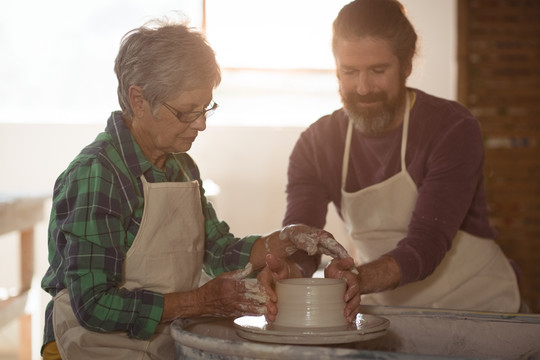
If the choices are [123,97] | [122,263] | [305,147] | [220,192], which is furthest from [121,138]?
[220,192]

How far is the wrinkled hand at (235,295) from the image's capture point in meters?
1.37

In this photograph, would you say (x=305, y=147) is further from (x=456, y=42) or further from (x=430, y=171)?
(x=456, y=42)

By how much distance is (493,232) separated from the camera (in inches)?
77.9

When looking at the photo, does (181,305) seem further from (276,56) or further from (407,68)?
(276,56)

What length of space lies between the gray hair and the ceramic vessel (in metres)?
0.47

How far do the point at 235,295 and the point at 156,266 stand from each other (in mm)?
197

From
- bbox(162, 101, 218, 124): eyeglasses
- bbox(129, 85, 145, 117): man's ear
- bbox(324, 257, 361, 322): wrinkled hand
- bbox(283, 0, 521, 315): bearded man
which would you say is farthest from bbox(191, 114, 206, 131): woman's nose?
A: bbox(283, 0, 521, 315): bearded man

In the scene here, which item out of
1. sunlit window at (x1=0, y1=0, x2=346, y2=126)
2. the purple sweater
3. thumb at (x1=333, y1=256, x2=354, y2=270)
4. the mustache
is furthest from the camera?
sunlit window at (x1=0, y1=0, x2=346, y2=126)

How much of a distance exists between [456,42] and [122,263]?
9.54 feet

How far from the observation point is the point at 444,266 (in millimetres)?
1929

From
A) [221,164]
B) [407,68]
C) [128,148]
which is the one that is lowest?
[221,164]

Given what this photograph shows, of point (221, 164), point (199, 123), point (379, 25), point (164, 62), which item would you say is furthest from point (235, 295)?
point (221, 164)

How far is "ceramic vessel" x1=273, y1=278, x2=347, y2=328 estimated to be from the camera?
1.33 m

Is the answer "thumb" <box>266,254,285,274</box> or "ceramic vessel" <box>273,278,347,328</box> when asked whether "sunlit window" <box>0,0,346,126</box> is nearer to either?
"thumb" <box>266,254,285,274</box>
